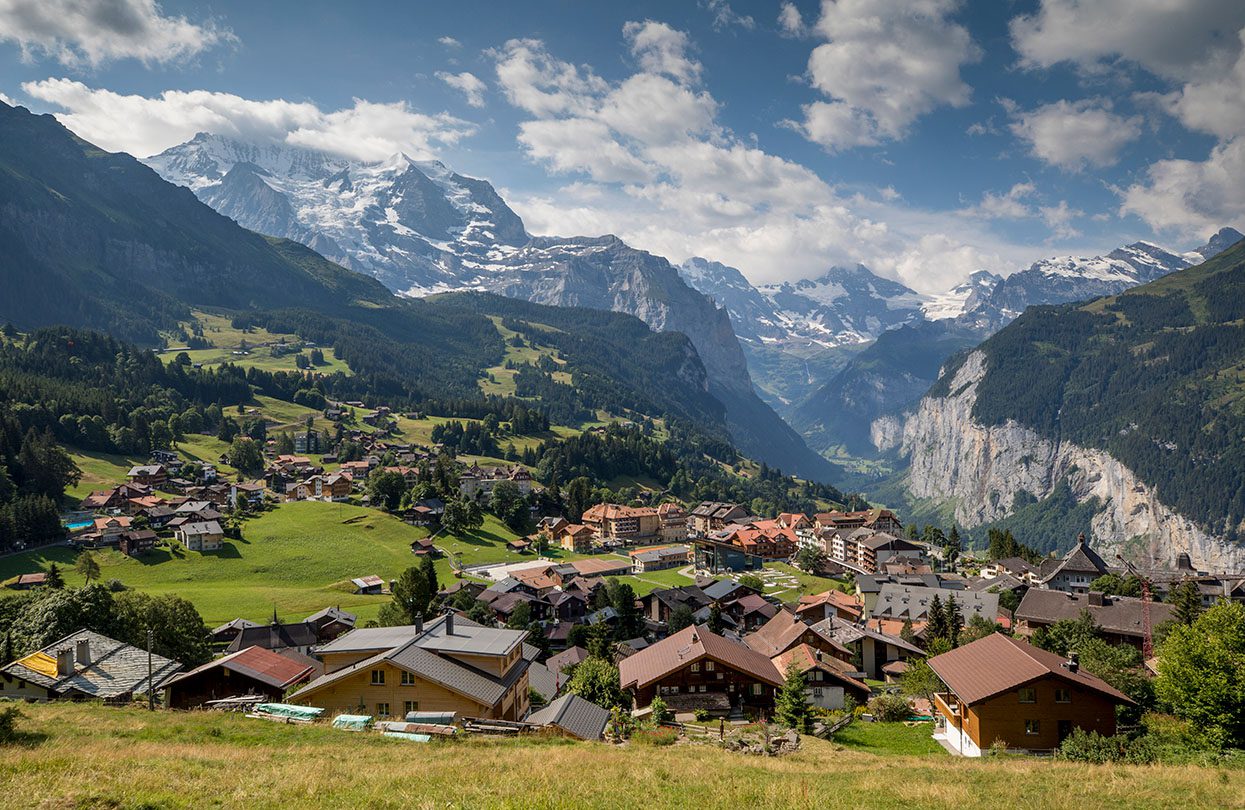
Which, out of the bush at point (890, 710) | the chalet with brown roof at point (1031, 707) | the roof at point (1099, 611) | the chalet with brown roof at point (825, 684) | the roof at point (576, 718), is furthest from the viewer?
the roof at point (1099, 611)

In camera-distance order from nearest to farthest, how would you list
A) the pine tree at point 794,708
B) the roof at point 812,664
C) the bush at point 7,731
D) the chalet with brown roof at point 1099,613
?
the bush at point 7,731 → the pine tree at point 794,708 → the roof at point 812,664 → the chalet with brown roof at point 1099,613

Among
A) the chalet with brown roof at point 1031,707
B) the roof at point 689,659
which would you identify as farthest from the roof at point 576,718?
the chalet with brown roof at point 1031,707

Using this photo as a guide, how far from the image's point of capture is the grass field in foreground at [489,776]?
1784cm

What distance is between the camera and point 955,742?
1575 inches

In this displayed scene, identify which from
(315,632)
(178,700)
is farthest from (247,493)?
(178,700)

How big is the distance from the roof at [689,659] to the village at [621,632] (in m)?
0.26

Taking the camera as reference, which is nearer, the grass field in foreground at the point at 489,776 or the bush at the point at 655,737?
the grass field in foreground at the point at 489,776

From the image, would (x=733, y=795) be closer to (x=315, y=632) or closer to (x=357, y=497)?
(x=315, y=632)

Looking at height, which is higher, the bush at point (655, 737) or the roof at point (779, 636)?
the bush at point (655, 737)

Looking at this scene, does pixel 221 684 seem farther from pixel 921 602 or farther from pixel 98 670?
pixel 921 602

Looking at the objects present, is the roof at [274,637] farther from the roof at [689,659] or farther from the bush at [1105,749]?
the bush at [1105,749]

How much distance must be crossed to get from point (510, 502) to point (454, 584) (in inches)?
1816

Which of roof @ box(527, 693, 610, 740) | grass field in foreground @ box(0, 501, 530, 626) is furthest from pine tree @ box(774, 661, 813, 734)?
grass field in foreground @ box(0, 501, 530, 626)

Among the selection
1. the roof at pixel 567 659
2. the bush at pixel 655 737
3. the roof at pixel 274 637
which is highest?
the bush at pixel 655 737
